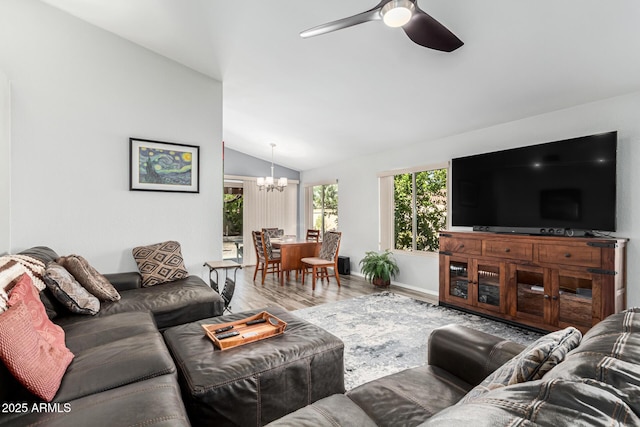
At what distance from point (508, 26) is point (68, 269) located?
153 inches

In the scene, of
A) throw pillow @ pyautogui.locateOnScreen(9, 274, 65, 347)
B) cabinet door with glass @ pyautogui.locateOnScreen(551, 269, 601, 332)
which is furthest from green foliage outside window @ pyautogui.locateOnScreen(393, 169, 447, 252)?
throw pillow @ pyautogui.locateOnScreen(9, 274, 65, 347)

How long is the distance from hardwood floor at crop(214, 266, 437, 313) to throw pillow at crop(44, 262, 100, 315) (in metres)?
1.86

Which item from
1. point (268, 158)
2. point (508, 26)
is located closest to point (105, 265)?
point (508, 26)

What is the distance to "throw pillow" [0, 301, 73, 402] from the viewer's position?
3.78ft

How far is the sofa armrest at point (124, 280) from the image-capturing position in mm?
2869

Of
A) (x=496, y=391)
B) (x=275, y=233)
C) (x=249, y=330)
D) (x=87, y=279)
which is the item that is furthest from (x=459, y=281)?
(x=275, y=233)

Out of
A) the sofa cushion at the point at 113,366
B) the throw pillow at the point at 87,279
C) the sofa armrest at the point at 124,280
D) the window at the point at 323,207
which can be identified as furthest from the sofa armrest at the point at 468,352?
the window at the point at 323,207

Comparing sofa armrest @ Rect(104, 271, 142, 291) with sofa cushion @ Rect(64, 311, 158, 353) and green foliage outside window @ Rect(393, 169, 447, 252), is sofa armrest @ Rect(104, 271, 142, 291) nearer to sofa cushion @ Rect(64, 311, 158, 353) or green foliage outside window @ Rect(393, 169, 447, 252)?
sofa cushion @ Rect(64, 311, 158, 353)

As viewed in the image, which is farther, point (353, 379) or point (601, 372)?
point (353, 379)

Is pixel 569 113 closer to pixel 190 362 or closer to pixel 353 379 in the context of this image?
pixel 353 379

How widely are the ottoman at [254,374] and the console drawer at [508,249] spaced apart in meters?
2.39

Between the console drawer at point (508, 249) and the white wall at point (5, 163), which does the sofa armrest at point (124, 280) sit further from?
the console drawer at point (508, 249)

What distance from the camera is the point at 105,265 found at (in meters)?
3.16

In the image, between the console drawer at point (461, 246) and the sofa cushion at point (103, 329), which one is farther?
the console drawer at point (461, 246)
